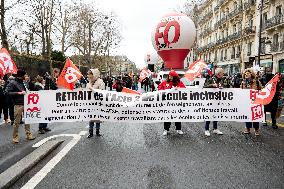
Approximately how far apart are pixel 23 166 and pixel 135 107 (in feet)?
9.87

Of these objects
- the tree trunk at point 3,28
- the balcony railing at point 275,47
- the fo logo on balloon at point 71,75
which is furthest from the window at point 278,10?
the fo logo on balloon at point 71,75

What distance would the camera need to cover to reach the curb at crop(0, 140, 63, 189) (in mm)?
4645

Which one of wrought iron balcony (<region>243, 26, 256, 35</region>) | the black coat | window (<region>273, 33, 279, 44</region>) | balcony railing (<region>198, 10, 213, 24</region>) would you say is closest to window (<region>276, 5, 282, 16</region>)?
window (<region>273, 33, 279, 44</region>)

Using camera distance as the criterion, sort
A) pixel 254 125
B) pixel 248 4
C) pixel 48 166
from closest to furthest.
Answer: pixel 48 166 → pixel 254 125 → pixel 248 4

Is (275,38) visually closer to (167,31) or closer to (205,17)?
(167,31)

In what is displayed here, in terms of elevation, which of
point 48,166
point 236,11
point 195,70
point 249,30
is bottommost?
point 48,166

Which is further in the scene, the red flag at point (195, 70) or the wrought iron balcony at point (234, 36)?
the wrought iron balcony at point (234, 36)

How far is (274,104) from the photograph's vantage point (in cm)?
988

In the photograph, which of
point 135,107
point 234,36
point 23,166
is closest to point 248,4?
point 234,36

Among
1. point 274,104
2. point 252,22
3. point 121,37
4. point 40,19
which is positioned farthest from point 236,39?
point 274,104

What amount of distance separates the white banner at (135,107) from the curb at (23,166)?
3.21 feet

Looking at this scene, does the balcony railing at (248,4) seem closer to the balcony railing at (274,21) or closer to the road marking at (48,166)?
the balcony railing at (274,21)

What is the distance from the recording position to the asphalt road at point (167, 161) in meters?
4.77

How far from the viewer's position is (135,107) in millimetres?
7652
